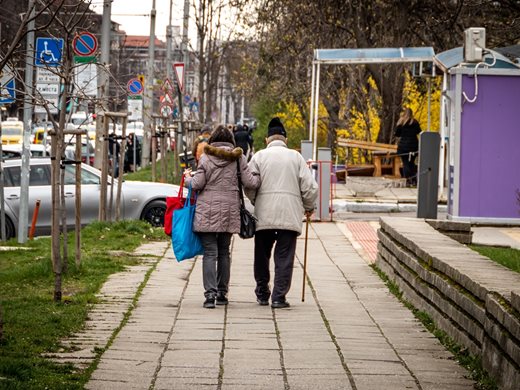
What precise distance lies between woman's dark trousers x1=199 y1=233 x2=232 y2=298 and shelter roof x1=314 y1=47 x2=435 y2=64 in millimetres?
12545

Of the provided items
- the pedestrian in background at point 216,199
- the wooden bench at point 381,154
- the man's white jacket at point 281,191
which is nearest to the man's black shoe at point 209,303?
the pedestrian in background at point 216,199

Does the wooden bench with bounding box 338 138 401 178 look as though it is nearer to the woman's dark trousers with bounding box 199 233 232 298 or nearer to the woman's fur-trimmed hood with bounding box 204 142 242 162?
the woman's dark trousers with bounding box 199 233 232 298

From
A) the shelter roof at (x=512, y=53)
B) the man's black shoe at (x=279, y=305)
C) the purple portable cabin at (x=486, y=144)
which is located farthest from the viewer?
the purple portable cabin at (x=486, y=144)

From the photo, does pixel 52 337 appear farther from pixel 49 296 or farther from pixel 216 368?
pixel 49 296

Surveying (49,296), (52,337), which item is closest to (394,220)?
(49,296)

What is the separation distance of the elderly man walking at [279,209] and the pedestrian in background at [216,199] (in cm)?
15

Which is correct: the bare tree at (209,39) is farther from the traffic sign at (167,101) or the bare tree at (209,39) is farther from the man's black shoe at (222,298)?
the man's black shoe at (222,298)

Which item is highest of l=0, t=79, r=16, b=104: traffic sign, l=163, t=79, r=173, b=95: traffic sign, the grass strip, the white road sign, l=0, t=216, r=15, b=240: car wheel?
l=163, t=79, r=173, b=95: traffic sign

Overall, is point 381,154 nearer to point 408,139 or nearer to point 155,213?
point 408,139

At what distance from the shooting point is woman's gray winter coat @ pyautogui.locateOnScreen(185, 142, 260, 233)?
11.0m

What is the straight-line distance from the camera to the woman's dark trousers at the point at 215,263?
36.1ft

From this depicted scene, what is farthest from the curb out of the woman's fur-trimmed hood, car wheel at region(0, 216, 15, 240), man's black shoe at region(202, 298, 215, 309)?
man's black shoe at region(202, 298, 215, 309)

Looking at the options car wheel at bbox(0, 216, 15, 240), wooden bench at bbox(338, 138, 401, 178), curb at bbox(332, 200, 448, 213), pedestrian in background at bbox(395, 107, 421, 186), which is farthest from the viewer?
wooden bench at bbox(338, 138, 401, 178)

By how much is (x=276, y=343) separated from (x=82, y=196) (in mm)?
12750
